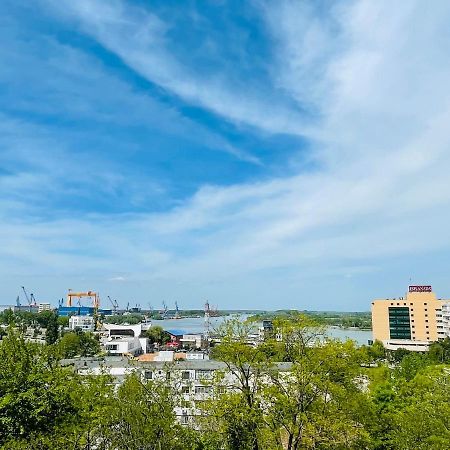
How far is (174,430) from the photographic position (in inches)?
426

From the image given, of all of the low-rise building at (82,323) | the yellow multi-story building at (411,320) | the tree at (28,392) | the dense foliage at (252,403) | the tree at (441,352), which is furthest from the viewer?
the low-rise building at (82,323)

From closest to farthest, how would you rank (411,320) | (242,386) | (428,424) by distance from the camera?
(428,424), (242,386), (411,320)

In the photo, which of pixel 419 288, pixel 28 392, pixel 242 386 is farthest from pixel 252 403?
pixel 419 288

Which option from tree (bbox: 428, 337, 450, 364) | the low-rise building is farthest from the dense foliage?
the low-rise building

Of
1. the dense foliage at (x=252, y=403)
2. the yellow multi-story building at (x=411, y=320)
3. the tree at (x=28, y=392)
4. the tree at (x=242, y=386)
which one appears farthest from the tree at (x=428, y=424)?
the yellow multi-story building at (x=411, y=320)

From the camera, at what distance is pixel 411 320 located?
57.2 metres

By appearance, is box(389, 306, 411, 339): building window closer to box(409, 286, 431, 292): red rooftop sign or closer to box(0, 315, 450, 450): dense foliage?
box(409, 286, 431, 292): red rooftop sign

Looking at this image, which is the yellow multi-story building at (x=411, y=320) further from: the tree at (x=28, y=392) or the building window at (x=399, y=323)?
the tree at (x=28, y=392)

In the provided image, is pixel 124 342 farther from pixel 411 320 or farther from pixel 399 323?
pixel 411 320

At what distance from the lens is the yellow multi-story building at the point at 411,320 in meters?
55.4

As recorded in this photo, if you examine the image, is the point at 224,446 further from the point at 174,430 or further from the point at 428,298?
the point at 428,298

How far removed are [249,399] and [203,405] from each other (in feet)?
3.73

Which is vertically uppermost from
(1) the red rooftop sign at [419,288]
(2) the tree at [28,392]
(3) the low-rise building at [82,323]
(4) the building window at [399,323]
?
(1) the red rooftop sign at [419,288]

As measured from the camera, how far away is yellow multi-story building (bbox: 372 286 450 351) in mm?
55438
